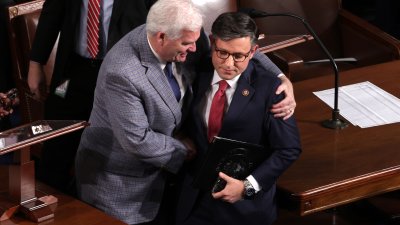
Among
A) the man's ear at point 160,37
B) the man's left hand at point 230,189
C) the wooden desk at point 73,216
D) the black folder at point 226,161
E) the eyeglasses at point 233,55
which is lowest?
the wooden desk at point 73,216

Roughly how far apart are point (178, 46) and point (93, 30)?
1022mm

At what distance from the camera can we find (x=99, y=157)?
3.19 metres

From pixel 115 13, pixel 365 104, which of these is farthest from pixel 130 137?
pixel 365 104

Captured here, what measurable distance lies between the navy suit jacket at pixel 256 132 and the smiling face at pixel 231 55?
8 cm

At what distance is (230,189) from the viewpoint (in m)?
2.95

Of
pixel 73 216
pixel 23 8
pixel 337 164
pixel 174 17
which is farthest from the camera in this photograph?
pixel 23 8

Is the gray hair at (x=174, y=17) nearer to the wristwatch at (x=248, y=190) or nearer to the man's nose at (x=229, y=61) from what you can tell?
the man's nose at (x=229, y=61)

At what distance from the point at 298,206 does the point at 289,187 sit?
0.26 feet

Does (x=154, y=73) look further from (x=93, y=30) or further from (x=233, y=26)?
(x=93, y=30)

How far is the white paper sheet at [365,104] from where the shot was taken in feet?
12.0

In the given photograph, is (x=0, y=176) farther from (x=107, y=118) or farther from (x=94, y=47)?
(x=94, y=47)

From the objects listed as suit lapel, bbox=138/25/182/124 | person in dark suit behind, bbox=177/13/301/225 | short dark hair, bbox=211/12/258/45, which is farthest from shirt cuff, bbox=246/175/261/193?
short dark hair, bbox=211/12/258/45

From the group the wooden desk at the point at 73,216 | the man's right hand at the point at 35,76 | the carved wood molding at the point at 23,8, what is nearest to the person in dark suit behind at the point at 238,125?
the wooden desk at the point at 73,216

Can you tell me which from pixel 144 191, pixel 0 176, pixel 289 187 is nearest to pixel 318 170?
pixel 289 187
